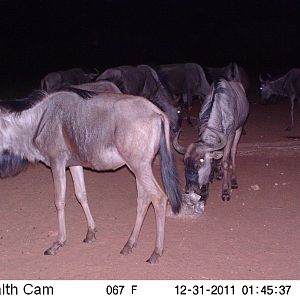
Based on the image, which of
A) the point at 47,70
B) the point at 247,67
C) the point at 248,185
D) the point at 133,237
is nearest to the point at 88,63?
the point at 47,70

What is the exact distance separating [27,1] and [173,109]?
4563 centimetres

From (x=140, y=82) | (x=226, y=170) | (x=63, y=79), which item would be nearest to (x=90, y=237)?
(x=226, y=170)

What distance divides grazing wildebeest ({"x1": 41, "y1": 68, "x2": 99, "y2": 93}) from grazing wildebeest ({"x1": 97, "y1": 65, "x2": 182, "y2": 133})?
5.44ft

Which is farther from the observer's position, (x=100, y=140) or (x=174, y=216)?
(x=174, y=216)

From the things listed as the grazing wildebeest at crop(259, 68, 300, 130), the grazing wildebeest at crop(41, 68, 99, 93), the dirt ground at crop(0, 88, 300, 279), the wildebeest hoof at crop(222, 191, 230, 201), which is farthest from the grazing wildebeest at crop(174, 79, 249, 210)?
the grazing wildebeest at crop(41, 68, 99, 93)

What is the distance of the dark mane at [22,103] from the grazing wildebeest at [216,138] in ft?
6.61

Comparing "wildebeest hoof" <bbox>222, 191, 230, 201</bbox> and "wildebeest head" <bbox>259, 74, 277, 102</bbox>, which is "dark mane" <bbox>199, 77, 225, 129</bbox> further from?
"wildebeest head" <bbox>259, 74, 277, 102</bbox>

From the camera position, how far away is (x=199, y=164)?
6.96m

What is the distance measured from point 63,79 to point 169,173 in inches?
433

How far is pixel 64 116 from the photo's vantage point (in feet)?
19.6

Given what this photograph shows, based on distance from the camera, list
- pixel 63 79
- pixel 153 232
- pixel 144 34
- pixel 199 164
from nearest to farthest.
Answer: pixel 153 232
pixel 199 164
pixel 63 79
pixel 144 34

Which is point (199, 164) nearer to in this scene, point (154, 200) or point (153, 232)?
→ point (153, 232)

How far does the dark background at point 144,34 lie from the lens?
3756 cm

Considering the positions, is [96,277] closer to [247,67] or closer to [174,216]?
[174,216]
